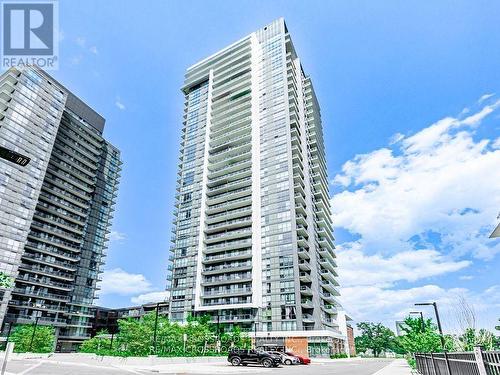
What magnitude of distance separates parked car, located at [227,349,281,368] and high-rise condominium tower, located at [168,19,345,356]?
33.5 m

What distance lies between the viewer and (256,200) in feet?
262

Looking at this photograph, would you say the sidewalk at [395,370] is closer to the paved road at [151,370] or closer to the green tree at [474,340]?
the paved road at [151,370]

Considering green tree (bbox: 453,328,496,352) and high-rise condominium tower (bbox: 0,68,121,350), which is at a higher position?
high-rise condominium tower (bbox: 0,68,121,350)

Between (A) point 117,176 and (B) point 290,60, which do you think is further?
(A) point 117,176

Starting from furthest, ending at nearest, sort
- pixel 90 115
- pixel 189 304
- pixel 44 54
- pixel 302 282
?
pixel 90 115
pixel 189 304
pixel 302 282
pixel 44 54

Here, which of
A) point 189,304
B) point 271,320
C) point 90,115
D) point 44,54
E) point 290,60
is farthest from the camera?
point 90,115

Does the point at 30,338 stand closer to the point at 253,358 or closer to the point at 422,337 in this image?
the point at 253,358

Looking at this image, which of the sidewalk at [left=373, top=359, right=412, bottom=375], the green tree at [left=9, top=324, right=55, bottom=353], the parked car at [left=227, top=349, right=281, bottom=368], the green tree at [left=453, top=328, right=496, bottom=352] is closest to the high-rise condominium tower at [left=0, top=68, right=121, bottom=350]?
the green tree at [left=9, top=324, right=55, bottom=353]

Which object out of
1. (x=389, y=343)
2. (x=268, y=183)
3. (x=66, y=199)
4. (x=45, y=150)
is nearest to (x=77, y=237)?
(x=66, y=199)

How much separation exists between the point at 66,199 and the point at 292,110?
231 feet

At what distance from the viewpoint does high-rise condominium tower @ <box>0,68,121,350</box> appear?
257 feet

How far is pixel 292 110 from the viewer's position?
88.6 metres

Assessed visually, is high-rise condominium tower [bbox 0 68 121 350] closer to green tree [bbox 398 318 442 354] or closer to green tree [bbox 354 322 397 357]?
green tree [bbox 398 318 442 354]

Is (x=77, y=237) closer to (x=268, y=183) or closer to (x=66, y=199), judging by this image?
(x=66, y=199)
